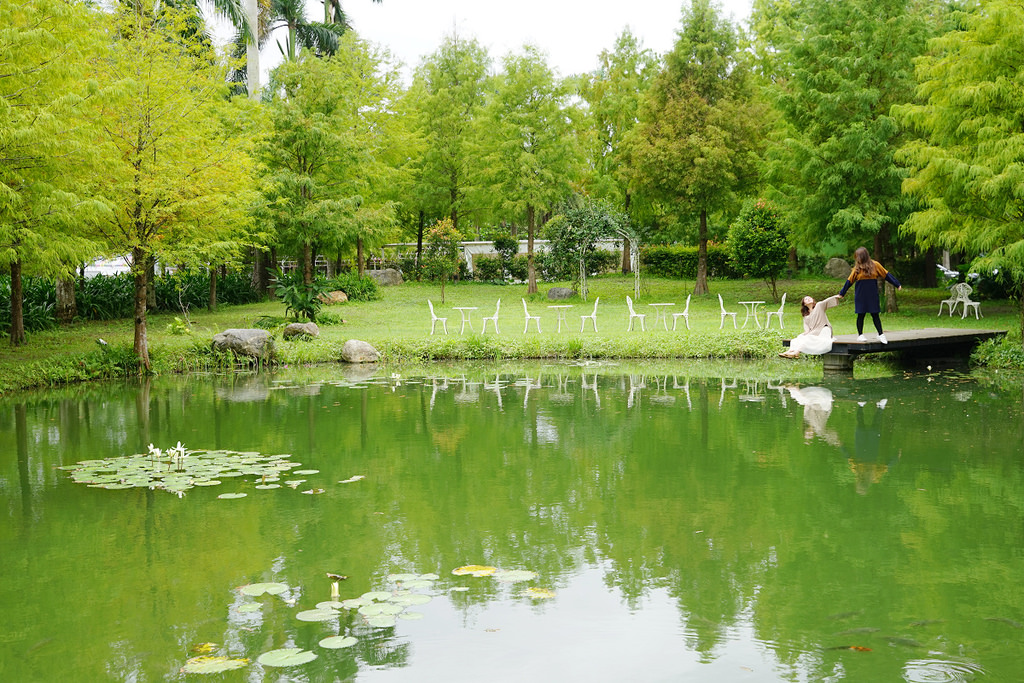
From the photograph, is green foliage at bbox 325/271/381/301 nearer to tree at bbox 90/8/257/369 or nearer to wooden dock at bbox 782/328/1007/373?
tree at bbox 90/8/257/369

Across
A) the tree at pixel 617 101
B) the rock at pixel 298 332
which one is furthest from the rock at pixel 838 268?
the rock at pixel 298 332

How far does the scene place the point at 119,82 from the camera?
12953mm

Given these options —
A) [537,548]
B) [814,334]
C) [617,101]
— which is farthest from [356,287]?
[537,548]

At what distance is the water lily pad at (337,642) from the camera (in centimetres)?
382

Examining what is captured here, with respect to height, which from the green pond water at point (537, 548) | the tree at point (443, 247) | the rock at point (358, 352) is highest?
the tree at point (443, 247)

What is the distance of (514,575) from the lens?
4.73 metres

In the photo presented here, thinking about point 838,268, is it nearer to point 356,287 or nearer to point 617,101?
point 617,101

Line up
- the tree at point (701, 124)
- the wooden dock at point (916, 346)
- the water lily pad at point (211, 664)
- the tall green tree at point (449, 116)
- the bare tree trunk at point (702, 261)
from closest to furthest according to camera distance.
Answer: the water lily pad at point (211, 664), the wooden dock at point (916, 346), the tree at point (701, 124), the bare tree trunk at point (702, 261), the tall green tree at point (449, 116)

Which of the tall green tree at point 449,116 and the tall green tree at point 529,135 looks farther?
the tall green tree at point 449,116

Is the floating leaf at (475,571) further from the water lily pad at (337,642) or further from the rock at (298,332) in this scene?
the rock at (298,332)

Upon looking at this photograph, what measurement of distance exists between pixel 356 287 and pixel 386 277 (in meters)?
3.99

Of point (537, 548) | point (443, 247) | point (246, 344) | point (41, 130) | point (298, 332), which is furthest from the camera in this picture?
point (443, 247)

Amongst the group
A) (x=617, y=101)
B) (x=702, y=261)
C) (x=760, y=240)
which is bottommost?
(x=702, y=261)

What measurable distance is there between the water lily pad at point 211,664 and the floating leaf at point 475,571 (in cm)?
132
